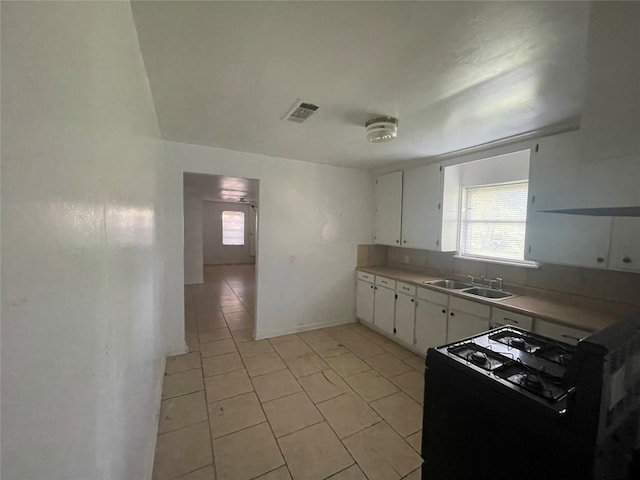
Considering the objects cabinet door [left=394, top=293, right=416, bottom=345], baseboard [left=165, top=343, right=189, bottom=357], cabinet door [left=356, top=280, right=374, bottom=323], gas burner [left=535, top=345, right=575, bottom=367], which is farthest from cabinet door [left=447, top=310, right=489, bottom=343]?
baseboard [left=165, top=343, right=189, bottom=357]

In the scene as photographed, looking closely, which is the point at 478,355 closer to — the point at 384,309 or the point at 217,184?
the point at 384,309

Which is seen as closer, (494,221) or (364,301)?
(494,221)

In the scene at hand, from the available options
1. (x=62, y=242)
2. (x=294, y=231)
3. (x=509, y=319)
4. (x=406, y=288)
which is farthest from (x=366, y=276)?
(x=62, y=242)

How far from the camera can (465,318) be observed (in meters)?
2.58

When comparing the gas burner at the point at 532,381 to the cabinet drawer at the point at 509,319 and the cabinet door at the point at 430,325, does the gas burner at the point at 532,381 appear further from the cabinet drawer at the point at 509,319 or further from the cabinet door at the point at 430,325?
the cabinet door at the point at 430,325

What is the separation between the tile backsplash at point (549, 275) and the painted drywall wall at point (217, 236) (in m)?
7.16

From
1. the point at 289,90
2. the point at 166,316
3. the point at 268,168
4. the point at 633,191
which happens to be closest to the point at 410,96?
the point at 289,90

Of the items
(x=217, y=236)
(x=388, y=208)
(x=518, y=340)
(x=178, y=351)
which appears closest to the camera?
(x=518, y=340)

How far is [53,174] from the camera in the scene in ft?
1.43

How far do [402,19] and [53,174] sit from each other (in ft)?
4.54

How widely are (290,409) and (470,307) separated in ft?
6.38

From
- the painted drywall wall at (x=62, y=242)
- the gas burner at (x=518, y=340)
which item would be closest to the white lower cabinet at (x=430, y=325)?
the gas burner at (x=518, y=340)

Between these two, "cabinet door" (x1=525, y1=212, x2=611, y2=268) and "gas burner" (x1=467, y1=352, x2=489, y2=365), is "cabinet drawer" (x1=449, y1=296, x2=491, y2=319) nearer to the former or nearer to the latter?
"cabinet door" (x1=525, y1=212, x2=611, y2=268)

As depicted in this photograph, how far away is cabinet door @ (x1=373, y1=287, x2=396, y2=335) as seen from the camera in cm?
347
